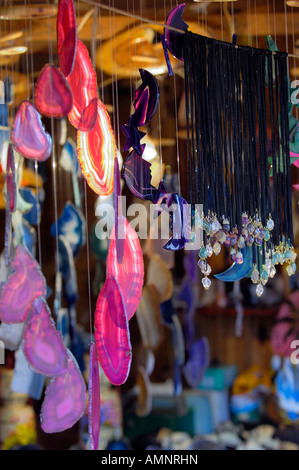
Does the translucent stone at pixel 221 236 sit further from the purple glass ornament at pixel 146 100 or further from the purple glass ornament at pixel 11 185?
the purple glass ornament at pixel 11 185

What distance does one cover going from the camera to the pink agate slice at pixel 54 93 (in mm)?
1872

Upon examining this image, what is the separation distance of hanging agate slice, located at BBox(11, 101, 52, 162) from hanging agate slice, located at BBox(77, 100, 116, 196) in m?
0.13

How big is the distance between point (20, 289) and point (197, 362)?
158 centimetres

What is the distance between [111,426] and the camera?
3.08m

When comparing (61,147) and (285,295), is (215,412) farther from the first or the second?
(61,147)

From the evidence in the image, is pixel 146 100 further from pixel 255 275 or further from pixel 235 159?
pixel 255 275

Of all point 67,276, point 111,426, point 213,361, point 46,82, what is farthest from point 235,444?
point 46,82

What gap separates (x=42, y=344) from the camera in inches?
72.2

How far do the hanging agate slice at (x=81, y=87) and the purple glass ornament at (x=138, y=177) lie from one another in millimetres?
165

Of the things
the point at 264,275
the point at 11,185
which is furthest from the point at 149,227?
the point at 11,185

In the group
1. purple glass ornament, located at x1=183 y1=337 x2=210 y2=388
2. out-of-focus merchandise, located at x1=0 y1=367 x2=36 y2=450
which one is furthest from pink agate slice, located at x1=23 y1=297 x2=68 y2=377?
purple glass ornament, located at x1=183 y1=337 x2=210 y2=388

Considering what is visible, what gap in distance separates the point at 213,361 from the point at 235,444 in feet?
1.45

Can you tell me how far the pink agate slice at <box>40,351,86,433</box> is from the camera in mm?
1872

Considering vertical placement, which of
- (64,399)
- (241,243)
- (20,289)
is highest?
(241,243)
